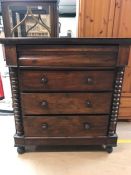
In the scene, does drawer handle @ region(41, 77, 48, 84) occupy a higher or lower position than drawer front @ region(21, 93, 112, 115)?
higher

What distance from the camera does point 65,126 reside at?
1593 mm

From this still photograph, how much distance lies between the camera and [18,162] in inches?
62.9

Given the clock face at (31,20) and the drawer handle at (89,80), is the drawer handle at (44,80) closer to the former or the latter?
the drawer handle at (89,80)

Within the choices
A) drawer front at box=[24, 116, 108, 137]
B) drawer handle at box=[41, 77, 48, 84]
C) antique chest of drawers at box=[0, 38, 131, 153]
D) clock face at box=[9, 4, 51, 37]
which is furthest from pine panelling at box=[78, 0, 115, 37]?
drawer front at box=[24, 116, 108, 137]

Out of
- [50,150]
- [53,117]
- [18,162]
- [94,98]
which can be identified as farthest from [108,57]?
[18,162]

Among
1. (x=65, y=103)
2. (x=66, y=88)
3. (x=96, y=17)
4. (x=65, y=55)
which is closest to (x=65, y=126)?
(x=65, y=103)

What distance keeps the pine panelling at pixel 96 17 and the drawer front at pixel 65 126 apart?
84cm

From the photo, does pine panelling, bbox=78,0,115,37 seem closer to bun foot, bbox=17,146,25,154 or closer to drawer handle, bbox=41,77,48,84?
drawer handle, bbox=41,77,48,84

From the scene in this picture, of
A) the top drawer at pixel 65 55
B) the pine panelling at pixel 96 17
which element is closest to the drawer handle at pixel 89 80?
the top drawer at pixel 65 55

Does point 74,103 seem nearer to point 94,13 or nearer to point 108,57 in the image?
point 108,57

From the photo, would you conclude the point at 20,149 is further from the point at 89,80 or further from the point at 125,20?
the point at 125,20

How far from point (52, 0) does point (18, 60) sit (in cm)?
56

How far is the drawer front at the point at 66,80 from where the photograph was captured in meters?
1.43

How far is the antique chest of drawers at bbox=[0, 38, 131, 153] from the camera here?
1.37 meters
